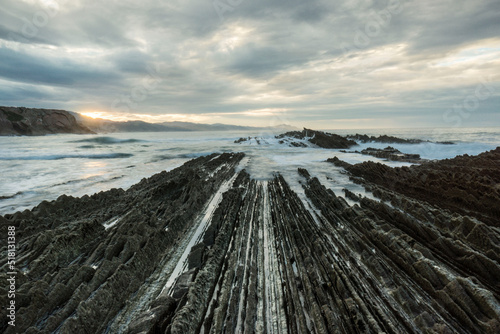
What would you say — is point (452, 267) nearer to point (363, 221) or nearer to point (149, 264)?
point (363, 221)

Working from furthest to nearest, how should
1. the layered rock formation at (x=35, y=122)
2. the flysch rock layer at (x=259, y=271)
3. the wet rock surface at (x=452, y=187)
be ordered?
1. the layered rock formation at (x=35, y=122)
2. the wet rock surface at (x=452, y=187)
3. the flysch rock layer at (x=259, y=271)

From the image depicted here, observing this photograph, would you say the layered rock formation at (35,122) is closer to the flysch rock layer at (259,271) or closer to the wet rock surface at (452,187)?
the flysch rock layer at (259,271)

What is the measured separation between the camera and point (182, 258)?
6.86m

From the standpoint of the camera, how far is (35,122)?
116m

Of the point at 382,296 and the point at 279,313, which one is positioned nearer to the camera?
the point at 279,313

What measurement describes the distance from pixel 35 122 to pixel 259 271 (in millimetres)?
161659

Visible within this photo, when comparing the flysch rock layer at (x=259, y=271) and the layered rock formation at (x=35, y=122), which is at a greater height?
the layered rock formation at (x=35, y=122)

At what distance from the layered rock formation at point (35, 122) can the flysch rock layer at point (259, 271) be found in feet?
469

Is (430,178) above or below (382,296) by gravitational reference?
above

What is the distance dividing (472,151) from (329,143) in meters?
24.2

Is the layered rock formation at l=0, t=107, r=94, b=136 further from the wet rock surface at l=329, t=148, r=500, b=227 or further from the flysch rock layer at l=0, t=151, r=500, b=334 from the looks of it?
the wet rock surface at l=329, t=148, r=500, b=227

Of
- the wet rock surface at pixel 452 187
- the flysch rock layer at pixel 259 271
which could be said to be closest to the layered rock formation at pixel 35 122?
the flysch rock layer at pixel 259 271

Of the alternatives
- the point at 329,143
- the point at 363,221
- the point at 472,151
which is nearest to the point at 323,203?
the point at 363,221

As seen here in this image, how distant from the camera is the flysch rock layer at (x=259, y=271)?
4297mm
